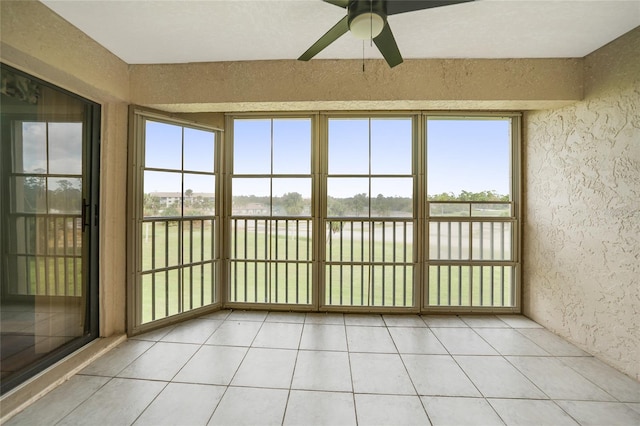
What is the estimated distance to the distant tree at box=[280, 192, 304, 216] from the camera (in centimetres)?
311

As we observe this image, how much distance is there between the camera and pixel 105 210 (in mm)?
2383

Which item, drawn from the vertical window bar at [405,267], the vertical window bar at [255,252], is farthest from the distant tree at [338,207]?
the vertical window bar at [255,252]

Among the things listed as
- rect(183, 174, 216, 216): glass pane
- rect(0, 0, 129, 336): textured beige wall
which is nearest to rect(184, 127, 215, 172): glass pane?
rect(183, 174, 216, 216): glass pane

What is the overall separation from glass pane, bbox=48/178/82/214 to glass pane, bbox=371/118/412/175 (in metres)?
2.90

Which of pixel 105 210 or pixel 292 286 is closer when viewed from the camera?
pixel 105 210

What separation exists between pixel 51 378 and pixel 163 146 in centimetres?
210

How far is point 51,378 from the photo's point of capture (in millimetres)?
1843

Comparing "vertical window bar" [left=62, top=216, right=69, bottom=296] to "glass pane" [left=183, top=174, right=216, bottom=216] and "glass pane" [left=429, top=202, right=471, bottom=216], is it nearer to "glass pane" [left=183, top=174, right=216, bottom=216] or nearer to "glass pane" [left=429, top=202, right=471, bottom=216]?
"glass pane" [left=183, top=174, right=216, bottom=216]

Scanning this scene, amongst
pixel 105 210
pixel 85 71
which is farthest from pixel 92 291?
pixel 85 71

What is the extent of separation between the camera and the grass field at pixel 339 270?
3.02 metres

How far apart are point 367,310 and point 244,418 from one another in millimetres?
1780

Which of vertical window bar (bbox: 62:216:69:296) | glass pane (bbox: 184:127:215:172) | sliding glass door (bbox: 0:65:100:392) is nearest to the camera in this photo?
sliding glass door (bbox: 0:65:100:392)

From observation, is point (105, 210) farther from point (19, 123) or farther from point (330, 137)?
point (330, 137)

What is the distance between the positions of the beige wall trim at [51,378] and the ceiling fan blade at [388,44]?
10.5 feet
